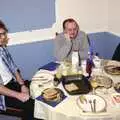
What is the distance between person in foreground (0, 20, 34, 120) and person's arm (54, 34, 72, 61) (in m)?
0.54

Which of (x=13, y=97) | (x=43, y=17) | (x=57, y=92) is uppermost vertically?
(x=43, y=17)

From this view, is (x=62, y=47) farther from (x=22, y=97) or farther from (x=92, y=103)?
(x=92, y=103)

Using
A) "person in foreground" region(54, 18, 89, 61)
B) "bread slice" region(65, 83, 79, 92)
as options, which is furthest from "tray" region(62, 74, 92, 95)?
"person in foreground" region(54, 18, 89, 61)

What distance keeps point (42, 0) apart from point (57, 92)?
1757 mm

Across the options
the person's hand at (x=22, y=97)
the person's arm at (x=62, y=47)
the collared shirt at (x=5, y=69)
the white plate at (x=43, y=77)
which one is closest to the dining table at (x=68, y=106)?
the white plate at (x=43, y=77)

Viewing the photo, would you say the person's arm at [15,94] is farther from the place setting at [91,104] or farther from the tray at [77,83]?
the place setting at [91,104]

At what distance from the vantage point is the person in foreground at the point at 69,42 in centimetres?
316

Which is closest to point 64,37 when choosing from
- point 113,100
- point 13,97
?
point 13,97

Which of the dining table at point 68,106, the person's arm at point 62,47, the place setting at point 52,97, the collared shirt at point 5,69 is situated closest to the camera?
the dining table at point 68,106

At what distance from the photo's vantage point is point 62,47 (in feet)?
10.5

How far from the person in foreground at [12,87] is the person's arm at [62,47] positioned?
1.77ft

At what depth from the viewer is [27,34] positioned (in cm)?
370

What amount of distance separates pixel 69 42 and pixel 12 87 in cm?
88

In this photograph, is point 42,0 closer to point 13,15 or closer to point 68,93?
point 13,15
